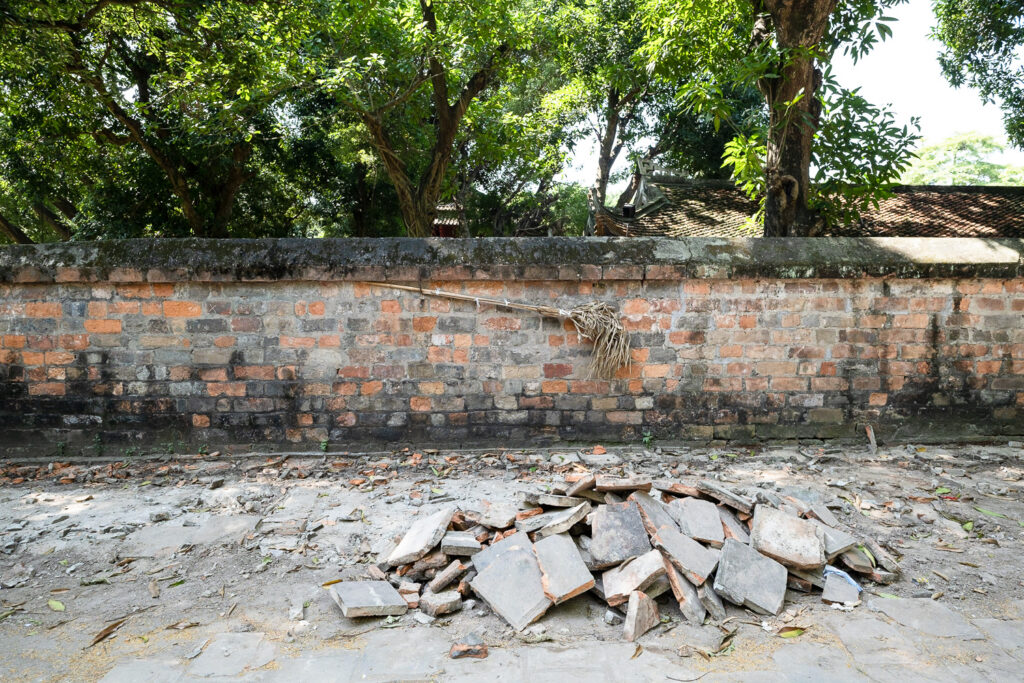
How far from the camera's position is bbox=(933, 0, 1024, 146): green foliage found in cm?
1047

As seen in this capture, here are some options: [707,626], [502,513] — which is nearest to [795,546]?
[707,626]

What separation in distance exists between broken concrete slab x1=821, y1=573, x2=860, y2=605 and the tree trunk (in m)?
4.54

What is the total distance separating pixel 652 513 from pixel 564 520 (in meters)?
0.45

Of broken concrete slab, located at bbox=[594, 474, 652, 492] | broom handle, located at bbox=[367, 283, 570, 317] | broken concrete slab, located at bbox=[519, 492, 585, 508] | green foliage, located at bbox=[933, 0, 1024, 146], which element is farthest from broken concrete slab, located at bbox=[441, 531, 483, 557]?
green foliage, located at bbox=[933, 0, 1024, 146]

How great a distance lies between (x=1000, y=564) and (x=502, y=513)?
8.42 feet

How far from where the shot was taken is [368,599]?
2.82m

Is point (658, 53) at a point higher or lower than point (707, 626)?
higher

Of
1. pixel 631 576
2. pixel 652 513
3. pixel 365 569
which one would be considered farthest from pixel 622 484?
pixel 365 569

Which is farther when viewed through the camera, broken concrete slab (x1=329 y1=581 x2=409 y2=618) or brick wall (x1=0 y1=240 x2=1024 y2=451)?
brick wall (x1=0 y1=240 x2=1024 y2=451)

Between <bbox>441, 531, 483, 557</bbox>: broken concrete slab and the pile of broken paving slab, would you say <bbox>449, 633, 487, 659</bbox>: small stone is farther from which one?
<bbox>441, 531, 483, 557</bbox>: broken concrete slab

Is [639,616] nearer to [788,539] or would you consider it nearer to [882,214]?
[788,539]

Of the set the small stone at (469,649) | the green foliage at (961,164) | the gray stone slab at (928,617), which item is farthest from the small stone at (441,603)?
the green foliage at (961,164)

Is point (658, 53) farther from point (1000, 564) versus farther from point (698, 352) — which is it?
point (1000, 564)

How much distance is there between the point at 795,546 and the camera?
3.03 m
